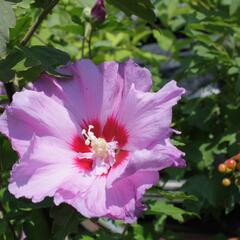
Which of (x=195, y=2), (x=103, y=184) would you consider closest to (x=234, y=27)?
(x=195, y=2)

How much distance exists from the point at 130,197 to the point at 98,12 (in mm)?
625

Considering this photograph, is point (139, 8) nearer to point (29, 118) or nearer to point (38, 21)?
point (38, 21)

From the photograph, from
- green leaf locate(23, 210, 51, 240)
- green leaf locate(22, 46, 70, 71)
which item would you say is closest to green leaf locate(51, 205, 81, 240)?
green leaf locate(23, 210, 51, 240)

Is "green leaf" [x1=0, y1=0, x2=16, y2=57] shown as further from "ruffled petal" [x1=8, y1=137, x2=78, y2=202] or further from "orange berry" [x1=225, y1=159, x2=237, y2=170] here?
"orange berry" [x1=225, y1=159, x2=237, y2=170]

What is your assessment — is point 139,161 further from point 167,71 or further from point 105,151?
point 167,71

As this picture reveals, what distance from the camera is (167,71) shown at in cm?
341

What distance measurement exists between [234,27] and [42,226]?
106cm

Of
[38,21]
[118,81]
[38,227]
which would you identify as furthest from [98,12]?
[38,227]

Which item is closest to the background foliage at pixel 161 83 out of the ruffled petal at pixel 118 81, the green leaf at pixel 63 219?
the green leaf at pixel 63 219

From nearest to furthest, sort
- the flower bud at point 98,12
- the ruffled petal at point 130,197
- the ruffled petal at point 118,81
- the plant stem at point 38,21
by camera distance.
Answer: the ruffled petal at point 130,197, the ruffled petal at point 118,81, the plant stem at point 38,21, the flower bud at point 98,12

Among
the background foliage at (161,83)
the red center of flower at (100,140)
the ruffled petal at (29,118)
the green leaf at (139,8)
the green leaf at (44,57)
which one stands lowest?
the background foliage at (161,83)

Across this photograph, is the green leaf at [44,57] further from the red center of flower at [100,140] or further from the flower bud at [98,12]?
the flower bud at [98,12]

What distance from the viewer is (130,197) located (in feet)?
3.35

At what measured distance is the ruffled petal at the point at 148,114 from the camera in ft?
3.45
